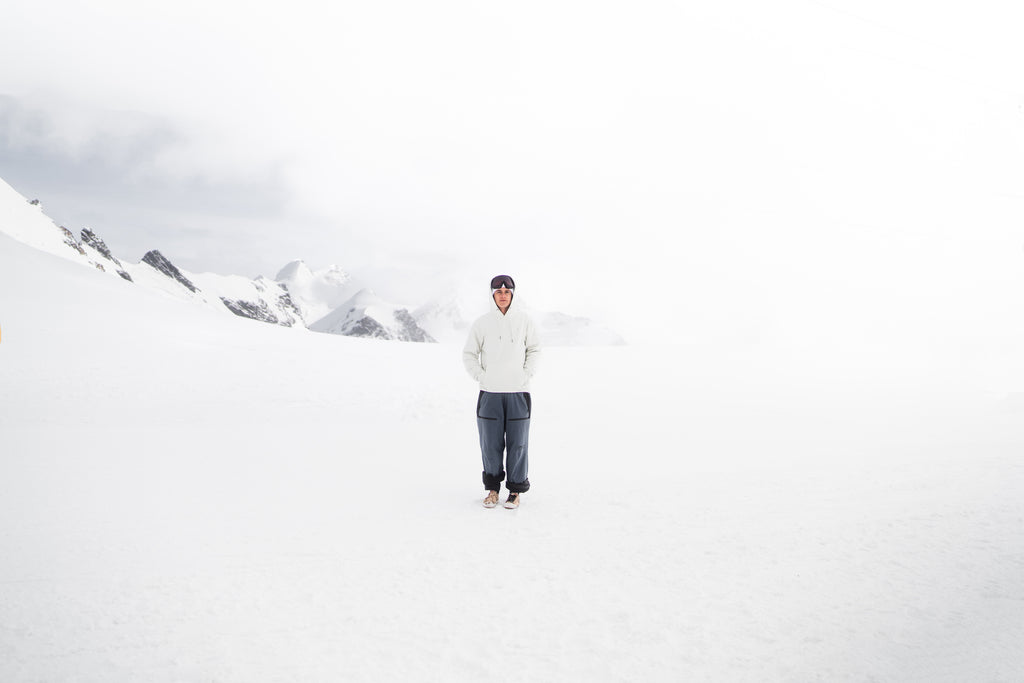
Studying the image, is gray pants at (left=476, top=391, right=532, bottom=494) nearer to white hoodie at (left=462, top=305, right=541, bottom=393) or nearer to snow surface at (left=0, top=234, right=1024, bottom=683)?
white hoodie at (left=462, top=305, right=541, bottom=393)

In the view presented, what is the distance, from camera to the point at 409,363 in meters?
21.1

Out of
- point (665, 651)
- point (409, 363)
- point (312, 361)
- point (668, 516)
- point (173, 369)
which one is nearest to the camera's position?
point (665, 651)

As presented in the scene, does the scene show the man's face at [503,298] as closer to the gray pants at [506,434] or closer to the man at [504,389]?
the man at [504,389]

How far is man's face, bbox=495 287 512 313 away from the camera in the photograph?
712cm

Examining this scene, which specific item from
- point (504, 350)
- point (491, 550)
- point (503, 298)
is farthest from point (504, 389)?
point (491, 550)

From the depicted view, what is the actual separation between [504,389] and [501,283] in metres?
1.37

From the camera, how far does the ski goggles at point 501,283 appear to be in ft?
23.4

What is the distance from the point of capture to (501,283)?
23.4 feet

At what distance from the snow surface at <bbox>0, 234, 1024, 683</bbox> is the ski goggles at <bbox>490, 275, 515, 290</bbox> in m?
2.83

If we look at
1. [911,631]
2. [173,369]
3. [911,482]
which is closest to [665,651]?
[911,631]

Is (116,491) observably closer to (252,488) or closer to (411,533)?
(252,488)

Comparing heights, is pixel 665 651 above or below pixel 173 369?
below

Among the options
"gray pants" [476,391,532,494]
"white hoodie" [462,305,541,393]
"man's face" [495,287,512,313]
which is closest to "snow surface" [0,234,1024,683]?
"gray pants" [476,391,532,494]

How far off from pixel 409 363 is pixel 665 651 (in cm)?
1824
